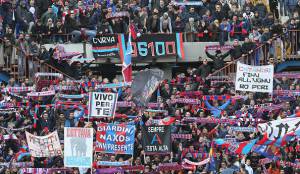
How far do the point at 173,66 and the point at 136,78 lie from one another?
6.49 metres

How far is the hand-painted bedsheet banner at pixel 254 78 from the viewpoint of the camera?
48062 millimetres

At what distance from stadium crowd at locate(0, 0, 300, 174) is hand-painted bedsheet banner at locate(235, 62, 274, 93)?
1.20 feet

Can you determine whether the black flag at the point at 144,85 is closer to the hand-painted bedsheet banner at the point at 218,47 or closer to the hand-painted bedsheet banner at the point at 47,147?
the hand-painted bedsheet banner at the point at 47,147

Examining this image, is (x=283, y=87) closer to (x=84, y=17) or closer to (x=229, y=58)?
(x=229, y=58)

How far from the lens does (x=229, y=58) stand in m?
52.5

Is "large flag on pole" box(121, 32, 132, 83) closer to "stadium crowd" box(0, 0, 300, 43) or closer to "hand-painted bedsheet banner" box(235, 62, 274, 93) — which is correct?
"hand-painted bedsheet banner" box(235, 62, 274, 93)

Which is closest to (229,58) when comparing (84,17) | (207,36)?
(207,36)

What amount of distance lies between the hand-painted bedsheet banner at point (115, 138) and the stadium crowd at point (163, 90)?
0.82 ft

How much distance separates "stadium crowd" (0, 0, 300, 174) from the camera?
45.8 m

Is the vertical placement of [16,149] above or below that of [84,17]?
below

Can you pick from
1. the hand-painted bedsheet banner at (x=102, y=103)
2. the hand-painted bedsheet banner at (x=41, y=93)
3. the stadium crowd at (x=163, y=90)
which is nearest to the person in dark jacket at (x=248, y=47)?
the stadium crowd at (x=163, y=90)

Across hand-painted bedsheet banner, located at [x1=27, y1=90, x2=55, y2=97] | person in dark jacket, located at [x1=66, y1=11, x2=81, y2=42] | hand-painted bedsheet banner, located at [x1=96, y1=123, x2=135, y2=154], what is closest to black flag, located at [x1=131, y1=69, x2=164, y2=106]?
hand-painted bedsheet banner, located at [x1=96, y1=123, x2=135, y2=154]

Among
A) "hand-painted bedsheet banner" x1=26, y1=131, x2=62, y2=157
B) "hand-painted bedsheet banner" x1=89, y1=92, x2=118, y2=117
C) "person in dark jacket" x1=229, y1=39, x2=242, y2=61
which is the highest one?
"person in dark jacket" x1=229, y1=39, x2=242, y2=61

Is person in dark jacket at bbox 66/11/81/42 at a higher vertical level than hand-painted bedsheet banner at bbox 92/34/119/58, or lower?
higher
